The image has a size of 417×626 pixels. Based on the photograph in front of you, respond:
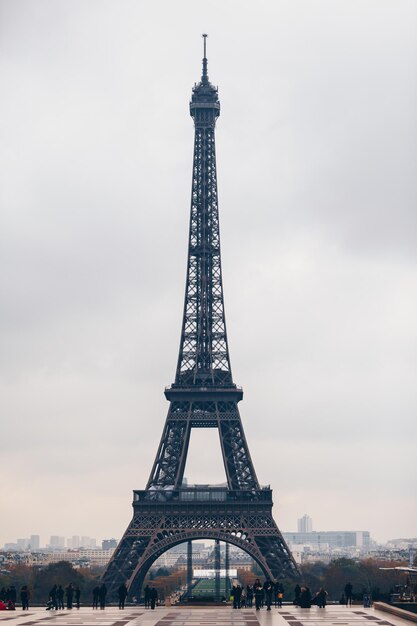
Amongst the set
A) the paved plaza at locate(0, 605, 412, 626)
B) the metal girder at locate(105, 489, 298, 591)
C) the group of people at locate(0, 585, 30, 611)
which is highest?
the metal girder at locate(105, 489, 298, 591)

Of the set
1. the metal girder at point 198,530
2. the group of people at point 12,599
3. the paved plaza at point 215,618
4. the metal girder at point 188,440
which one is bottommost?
the paved plaza at point 215,618

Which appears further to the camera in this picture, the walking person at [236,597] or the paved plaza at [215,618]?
the walking person at [236,597]

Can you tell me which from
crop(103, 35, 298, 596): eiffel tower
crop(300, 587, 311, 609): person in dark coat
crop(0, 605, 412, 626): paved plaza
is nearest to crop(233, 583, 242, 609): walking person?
crop(0, 605, 412, 626): paved plaza

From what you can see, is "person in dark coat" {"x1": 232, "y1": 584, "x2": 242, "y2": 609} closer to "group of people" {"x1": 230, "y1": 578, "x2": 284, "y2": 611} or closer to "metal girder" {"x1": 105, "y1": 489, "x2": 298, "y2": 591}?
"group of people" {"x1": 230, "y1": 578, "x2": 284, "y2": 611}

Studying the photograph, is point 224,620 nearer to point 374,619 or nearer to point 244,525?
point 374,619

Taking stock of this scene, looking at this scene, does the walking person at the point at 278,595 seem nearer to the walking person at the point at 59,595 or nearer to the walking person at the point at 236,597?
the walking person at the point at 236,597

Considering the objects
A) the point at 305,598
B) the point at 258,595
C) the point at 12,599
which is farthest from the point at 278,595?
the point at 12,599

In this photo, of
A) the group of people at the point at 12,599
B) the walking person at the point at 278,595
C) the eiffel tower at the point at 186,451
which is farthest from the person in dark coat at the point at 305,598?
the eiffel tower at the point at 186,451

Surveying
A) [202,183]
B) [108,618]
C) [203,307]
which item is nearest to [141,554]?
[203,307]
